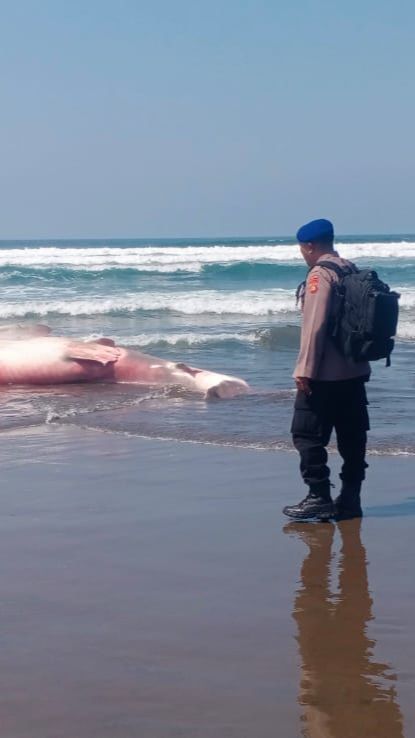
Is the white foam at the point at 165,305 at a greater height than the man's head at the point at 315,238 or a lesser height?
lesser

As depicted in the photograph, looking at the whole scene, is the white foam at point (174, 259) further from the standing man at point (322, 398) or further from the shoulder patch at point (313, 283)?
the shoulder patch at point (313, 283)

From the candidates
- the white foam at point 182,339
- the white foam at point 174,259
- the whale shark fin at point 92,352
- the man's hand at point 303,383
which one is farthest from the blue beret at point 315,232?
the white foam at point 174,259

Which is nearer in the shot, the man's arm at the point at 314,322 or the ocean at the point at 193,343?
the man's arm at the point at 314,322

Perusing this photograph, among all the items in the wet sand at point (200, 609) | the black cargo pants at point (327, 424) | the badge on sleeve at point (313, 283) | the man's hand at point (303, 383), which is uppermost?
the badge on sleeve at point (313, 283)

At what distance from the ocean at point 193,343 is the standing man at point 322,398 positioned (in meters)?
1.60

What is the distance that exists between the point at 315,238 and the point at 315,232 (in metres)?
0.03

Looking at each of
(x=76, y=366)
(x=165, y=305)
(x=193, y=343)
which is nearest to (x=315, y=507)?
(x=76, y=366)

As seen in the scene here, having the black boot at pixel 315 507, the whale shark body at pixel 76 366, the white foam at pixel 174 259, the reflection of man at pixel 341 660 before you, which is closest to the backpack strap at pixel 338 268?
the black boot at pixel 315 507

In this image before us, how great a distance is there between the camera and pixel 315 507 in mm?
5352

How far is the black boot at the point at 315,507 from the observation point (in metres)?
5.31

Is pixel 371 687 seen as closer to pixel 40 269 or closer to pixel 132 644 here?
pixel 132 644

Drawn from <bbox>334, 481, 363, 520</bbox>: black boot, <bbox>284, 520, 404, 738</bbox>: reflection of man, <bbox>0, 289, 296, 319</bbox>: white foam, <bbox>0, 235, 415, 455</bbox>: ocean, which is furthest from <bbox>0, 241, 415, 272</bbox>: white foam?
<bbox>284, 520, 404, 738</bbox>: reflection of man

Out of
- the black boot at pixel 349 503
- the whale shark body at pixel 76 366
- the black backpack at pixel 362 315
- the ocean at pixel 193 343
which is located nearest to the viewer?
the black backpack at pixel 362 315

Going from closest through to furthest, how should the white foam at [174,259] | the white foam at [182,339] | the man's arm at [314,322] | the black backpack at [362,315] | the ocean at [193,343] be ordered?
1. the black backpack at [362,315]
2. the man's arm at [314,322]
3. the ocean at [193,343]
4. the white foam at [182,339]
5. the white foam at [174,259]
